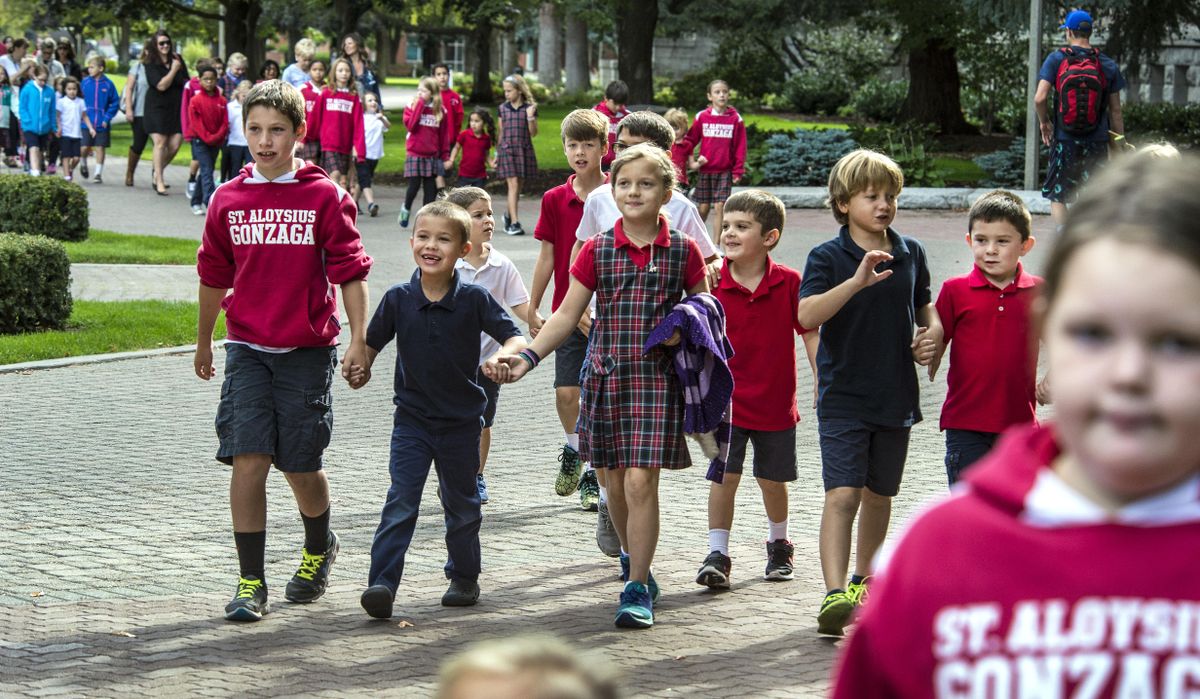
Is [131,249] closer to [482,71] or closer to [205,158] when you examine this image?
[205,158]

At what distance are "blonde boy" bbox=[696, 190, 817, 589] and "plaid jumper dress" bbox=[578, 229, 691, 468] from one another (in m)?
0.52

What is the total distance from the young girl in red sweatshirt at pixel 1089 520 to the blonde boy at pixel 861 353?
422 centimetres

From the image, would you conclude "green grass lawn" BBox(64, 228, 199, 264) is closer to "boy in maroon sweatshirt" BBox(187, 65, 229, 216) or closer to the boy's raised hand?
"boy in maroon sweatshirt" BBox(187, 65, 229, 216)

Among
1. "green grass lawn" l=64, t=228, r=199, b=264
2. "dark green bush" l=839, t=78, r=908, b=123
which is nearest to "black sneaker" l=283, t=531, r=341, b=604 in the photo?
"green grass lawn" l=64, t=228, r=199, b=264

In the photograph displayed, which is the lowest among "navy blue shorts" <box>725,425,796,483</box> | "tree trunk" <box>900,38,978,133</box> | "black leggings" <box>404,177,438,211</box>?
"navy blue shorts" <box>725,425,796,483</box>

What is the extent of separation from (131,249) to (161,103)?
6024 millimetres

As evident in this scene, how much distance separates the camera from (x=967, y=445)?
581 cm

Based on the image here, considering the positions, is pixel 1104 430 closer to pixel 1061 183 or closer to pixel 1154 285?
pixel 1154 285

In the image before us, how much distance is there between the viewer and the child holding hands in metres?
6.07

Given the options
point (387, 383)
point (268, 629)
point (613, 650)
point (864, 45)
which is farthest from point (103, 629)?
point (864, 45)

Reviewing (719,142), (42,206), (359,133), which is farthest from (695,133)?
(42,206)

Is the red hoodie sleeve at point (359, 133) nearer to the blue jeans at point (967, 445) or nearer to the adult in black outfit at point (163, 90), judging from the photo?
the adult in black outfit at point (163, 90)

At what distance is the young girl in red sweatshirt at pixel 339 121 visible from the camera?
2047 centimetres

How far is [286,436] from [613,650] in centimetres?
149
